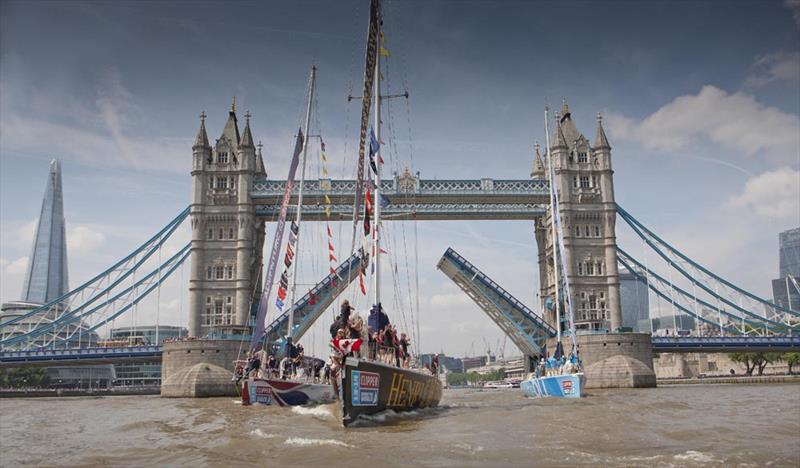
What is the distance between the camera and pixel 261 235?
195ft

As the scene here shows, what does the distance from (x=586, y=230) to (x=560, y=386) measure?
28.7 metres

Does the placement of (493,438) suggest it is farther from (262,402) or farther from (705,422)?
(262,402)

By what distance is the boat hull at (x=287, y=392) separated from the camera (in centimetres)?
2744

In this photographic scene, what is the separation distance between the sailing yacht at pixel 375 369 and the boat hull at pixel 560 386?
7610 mm

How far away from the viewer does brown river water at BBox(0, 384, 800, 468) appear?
11594 mm

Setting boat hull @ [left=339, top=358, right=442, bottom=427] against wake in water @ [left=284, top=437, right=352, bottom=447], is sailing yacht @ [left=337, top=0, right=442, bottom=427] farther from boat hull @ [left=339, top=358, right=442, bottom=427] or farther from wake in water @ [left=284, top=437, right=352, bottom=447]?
wake in water @ [left=284, top=437, right=352, bottom=447]

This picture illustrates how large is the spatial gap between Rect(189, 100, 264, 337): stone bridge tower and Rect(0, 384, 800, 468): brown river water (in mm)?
32251

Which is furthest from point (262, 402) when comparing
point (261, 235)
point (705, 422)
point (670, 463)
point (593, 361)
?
point (261, 235)

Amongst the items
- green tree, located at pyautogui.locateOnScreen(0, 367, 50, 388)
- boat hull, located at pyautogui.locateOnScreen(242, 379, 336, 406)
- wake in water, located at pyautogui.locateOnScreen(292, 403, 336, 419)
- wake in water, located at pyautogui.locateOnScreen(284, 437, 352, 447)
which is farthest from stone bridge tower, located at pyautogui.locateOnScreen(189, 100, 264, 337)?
green tree, located at pyautogui.locateOnScreen(0, 367, 50, 388)

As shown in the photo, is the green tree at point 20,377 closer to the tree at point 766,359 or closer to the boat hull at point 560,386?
the boat hull at point 560,386

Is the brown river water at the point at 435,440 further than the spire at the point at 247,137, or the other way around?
the spire at the point at 247,137

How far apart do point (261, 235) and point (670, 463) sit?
51.8 metres

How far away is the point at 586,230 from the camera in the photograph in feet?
189

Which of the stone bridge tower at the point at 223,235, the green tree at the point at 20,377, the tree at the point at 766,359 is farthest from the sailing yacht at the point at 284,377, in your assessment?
the tree at the point at 766,359
